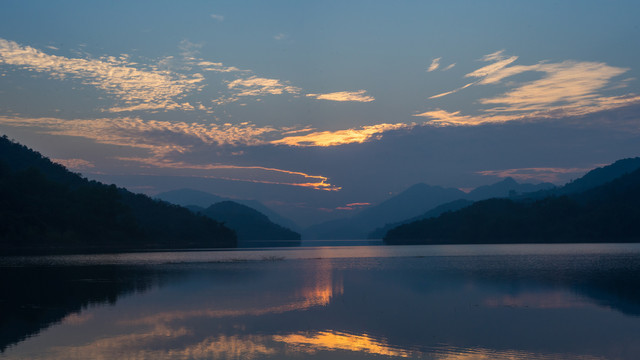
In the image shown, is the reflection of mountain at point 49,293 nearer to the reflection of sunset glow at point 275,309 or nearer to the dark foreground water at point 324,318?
the dark foreground water at point 324,318

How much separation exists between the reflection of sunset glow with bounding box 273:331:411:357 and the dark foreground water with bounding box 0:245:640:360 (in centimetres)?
5

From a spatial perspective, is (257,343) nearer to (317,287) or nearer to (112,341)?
(112,341)

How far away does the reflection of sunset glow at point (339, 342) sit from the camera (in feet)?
78.0

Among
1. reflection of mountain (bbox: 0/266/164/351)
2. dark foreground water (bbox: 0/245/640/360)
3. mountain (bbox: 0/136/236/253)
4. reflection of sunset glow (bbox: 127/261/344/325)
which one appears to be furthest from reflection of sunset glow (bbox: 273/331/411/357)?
mountain (bbox: 0/136/236/253)

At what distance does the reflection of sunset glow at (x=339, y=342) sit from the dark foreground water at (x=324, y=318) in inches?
2.1

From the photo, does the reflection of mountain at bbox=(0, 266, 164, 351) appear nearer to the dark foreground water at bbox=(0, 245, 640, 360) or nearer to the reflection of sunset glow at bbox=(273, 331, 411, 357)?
the dark foreground water at bbox=(0, 245, 640, 360)

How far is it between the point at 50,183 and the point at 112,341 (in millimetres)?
163584

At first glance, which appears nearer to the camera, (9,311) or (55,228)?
(9,311)

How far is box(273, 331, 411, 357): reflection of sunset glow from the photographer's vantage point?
2378 centimetres

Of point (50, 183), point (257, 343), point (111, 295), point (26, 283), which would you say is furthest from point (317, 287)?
point (50, 183)

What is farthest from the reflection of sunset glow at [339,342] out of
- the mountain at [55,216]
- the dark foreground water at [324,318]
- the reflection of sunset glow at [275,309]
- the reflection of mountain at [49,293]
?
the mountain at [55,216]

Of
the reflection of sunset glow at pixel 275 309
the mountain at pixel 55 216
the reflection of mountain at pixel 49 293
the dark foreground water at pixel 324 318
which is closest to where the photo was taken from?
the dark foreground water at pixel 324 318

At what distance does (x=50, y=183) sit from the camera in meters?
170

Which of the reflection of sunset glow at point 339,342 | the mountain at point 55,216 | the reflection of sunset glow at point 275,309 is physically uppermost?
the mountain at point 55,216
